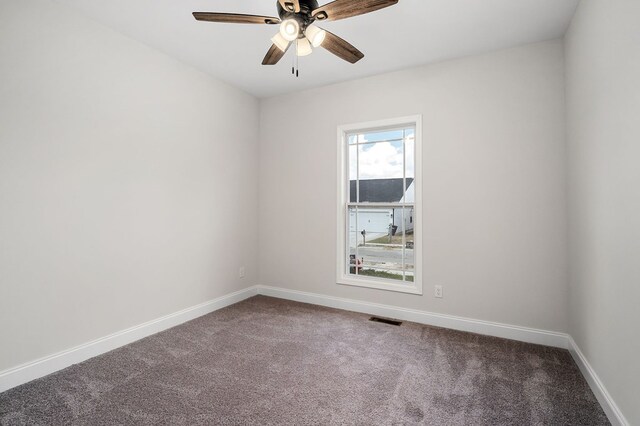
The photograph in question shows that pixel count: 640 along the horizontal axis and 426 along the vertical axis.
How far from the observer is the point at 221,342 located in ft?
8.84

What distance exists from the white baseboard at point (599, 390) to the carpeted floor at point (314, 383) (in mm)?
45

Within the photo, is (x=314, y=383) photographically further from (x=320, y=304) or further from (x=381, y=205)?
(x=381, y=205)

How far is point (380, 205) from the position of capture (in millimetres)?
3521

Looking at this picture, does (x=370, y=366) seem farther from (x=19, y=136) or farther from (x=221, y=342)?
(x=19, y=136)

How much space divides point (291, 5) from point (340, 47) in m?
0.49

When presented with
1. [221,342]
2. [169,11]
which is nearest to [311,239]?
[221,342]

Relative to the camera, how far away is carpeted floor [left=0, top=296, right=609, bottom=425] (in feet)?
5.69

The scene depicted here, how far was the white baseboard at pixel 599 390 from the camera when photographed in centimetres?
160

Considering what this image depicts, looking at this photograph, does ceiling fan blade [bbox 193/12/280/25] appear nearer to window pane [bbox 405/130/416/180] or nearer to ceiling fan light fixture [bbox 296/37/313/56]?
ceiling fan light fixture [bbox 296/37/313/56]

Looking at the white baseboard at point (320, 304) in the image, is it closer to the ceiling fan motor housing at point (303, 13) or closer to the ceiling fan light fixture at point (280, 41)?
the ceiling fan light fixture at point (280, 41)

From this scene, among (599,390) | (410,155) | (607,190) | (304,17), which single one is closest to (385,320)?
(599,390)

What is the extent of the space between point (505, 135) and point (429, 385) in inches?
89.4

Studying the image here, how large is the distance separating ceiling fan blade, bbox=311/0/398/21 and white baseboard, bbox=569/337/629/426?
8.24ft

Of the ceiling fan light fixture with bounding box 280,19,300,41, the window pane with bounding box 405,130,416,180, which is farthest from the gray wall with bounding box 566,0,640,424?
the ceiling fan light fixture with bounding box 280,19,300,41
